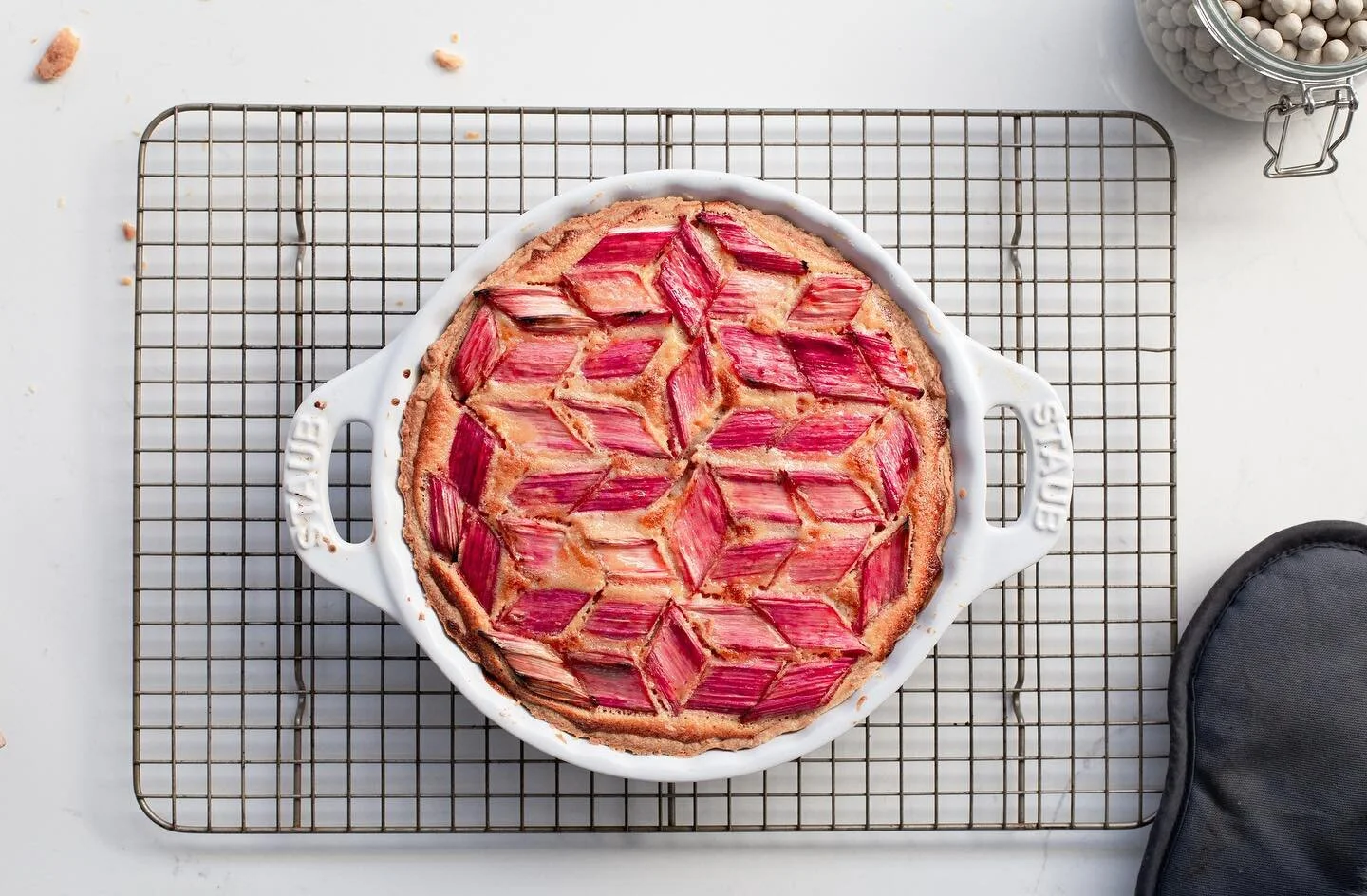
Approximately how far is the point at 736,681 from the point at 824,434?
283mm

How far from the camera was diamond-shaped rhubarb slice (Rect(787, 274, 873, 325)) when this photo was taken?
1.12m

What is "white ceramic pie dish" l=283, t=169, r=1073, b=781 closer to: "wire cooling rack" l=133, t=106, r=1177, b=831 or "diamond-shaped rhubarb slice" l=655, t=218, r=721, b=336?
"diamond-shaped rhubarb slice" l=655, t=218, r=721, b=336

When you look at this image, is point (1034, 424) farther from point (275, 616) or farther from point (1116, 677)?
point (275, 616)

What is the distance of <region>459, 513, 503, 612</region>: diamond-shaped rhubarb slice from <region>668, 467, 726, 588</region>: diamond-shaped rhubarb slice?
0.63ft

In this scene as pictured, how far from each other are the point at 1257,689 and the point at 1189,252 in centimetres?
58

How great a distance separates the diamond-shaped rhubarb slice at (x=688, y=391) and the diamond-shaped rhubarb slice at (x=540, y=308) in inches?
4.4

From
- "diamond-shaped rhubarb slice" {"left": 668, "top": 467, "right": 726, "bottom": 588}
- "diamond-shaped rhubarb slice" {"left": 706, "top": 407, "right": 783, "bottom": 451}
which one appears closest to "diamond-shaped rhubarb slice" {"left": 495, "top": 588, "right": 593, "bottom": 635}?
"diamond-shaped rhubarb slice" {"left": 668, "top": 467, "right": 726, "bottom": 588}

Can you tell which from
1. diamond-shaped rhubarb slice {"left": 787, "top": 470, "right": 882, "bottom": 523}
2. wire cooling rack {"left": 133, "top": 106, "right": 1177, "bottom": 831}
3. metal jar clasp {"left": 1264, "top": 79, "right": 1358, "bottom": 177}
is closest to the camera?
diamond-shaped rhubarb slice {"left": 787, "top": 470, "right": 882, "bottom": 523}

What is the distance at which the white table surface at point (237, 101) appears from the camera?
4.42ft

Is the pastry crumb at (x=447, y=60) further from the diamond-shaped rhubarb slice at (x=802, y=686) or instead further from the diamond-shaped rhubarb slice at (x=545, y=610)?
the diamond-shaped rhubarb slice at (x=802, y=686)

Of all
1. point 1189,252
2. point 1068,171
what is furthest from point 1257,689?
point 1068,171

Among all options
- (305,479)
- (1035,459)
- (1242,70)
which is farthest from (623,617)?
(1242,70)

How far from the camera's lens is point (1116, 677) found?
4.47 feet

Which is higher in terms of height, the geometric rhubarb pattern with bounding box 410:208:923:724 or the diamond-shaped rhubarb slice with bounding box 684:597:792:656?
the geometric rhubarb pattern with bounding box 410:208:923:724
